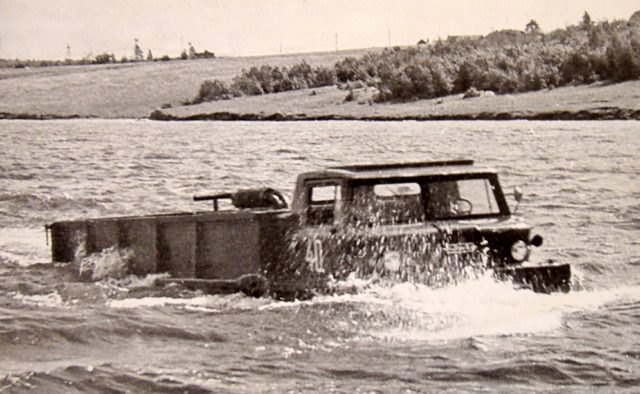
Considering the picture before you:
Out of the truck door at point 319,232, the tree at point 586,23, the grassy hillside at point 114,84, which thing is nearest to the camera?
the truck door at point 319,232

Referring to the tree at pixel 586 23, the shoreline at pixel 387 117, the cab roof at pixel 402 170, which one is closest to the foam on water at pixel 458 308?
the cab roof at pixel 402 170

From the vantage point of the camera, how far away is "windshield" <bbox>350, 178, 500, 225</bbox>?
12531 mm

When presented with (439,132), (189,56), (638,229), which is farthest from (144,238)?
(189,56)

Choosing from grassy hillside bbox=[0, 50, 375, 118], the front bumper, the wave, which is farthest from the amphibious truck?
grassy hillside bbox=[0, 50, 375, 118]

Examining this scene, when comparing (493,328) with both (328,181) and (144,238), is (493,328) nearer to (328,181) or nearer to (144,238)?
(328,181)

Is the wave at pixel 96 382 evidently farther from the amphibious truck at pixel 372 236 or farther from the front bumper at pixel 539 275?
the front bumper at pixel 539 275

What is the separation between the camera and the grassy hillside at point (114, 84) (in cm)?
4169

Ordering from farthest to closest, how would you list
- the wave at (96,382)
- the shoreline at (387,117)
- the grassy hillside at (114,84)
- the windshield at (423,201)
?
1. the grassy hillside at (114,84)
2. the shoreline at (387,117)
3. the windshield at (423,201)
4. the wave at (96,382)

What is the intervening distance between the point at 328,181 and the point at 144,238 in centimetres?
348

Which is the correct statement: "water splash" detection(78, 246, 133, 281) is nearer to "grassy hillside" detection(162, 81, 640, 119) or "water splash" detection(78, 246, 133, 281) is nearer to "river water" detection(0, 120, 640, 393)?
"river water" detection(0, 120, 640, 393)

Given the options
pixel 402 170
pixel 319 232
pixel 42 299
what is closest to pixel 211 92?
pixel 42 299

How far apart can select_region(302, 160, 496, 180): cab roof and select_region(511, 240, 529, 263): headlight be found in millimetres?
1042

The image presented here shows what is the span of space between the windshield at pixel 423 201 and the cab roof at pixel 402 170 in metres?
0.10

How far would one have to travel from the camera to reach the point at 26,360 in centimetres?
977
